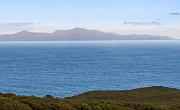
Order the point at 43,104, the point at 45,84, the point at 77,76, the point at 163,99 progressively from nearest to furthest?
the point at 43,104 < the point at 163,99 < the point at 45,84 < the point at 77,76

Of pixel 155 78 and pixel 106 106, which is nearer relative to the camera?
pixel 106 106

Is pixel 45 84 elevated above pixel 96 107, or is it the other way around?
pixel 96 107

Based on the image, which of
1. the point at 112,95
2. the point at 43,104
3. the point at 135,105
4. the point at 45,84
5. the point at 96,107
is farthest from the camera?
the point at 45,84

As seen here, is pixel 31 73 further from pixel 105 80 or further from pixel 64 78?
pixel 105 80

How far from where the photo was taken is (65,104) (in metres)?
29.1

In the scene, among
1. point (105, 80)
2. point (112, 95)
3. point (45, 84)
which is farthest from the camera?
point (105, 80)

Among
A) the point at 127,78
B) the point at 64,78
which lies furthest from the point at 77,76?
the point at 127,78

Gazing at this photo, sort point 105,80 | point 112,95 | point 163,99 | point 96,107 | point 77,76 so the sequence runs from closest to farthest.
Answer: point 96,107, point 163,99, point 112,95, point 105,80, point 77,76

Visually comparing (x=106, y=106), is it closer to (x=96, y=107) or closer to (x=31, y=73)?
(x=96, y=107)

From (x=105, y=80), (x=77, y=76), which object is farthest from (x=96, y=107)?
(x=77, y=76)

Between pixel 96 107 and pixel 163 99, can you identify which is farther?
pixel 163 99

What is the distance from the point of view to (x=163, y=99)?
46.5 metres

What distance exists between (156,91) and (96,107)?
29.2 meters

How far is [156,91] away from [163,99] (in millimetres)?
10896
